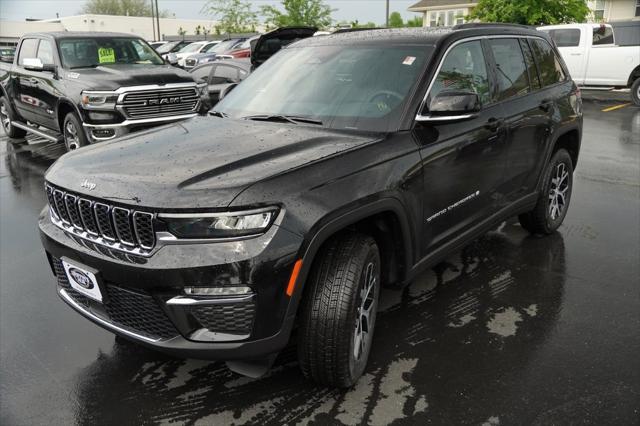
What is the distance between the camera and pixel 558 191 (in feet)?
16.9

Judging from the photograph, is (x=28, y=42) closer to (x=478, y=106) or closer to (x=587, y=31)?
(x=478, y=106)

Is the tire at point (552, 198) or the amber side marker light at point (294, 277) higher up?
the amber side marker light at point (294, 277)

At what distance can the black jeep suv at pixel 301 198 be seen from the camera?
244 cm

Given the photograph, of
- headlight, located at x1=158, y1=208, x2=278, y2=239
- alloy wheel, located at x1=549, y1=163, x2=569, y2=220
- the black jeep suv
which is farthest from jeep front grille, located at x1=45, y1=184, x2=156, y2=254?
alloy wheel, located at x1=549, y1=163, x2=569, y2=220

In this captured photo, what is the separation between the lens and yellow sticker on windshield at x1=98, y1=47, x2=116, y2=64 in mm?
8852

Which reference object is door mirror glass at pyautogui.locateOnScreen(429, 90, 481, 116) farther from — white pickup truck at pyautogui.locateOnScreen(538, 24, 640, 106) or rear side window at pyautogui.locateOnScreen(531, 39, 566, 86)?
white pickup truck at pyautogui.locateOnScreen(538, 24, 640, 106)

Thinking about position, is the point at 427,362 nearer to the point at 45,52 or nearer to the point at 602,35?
the point at 45,52

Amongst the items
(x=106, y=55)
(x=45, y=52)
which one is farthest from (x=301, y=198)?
(x=45, y=52)

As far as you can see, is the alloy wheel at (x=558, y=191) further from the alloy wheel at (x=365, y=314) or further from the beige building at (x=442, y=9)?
the beige building at (x=442, y=9)

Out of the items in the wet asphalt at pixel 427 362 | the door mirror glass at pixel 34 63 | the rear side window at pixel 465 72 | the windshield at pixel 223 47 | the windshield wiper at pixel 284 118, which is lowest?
the wet asphalt at pixel 427 362

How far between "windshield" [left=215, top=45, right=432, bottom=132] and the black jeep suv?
0.04 feet

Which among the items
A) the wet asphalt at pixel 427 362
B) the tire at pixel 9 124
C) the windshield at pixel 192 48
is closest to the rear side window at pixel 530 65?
the wet asphalt at pixel 427 362

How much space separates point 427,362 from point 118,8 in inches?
3850

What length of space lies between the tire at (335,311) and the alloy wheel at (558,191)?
112 inches
